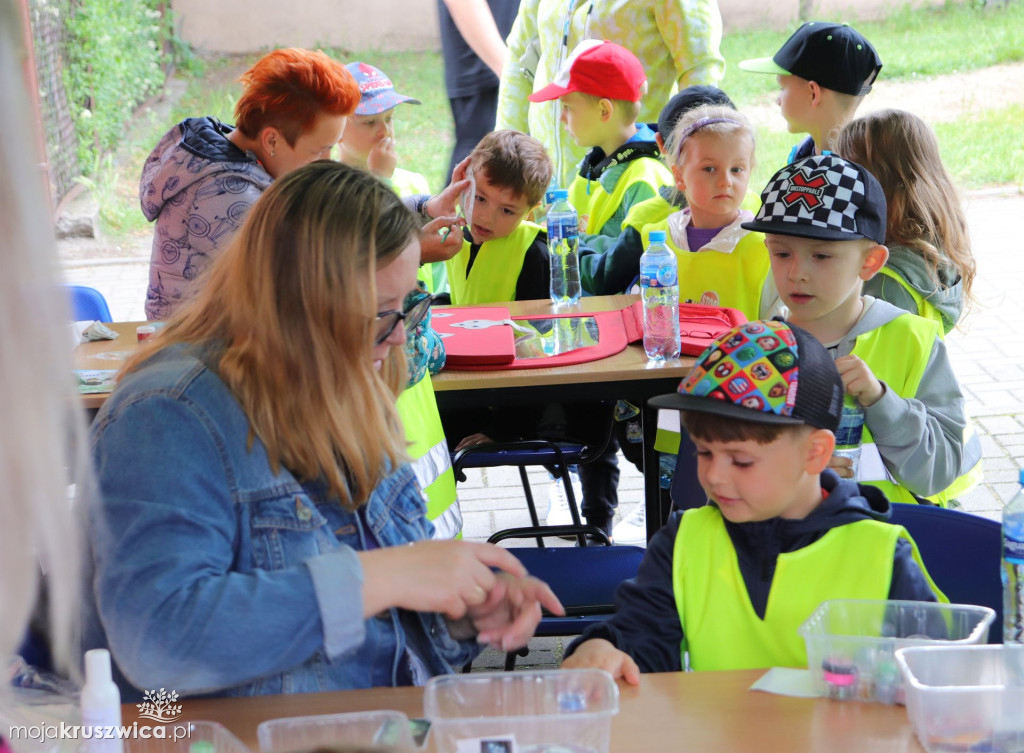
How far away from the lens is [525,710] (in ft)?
4.83

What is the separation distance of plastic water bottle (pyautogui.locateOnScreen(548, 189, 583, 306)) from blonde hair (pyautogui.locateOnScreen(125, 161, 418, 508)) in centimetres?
218

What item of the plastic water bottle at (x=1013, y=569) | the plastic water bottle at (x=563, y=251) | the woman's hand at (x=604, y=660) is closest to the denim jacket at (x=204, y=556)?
Answer: the woman's hand at (x=604, y=660)

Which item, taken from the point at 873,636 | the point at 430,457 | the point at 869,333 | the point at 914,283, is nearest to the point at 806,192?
the point at 869,333

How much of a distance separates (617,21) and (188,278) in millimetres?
2367

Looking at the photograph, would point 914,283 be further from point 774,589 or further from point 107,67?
point 107,67

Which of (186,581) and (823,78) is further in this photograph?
(823,78)

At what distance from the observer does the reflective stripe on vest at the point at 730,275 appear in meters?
3.64

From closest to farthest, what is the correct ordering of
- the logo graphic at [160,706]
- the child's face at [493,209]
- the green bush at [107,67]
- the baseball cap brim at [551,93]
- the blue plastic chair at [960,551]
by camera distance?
the logo graphic at [160,706]
the blue plastic chair at [960,551]
the child's face at [493,209]
the baseball cap brim at [551,93]
the green bush at [107,67]

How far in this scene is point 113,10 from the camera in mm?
10242

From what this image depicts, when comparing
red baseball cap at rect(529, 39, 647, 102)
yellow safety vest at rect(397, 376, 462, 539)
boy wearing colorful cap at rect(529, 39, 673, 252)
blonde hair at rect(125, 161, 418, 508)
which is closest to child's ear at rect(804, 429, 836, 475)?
blonde hair at rect(125, 161, 418, 508)

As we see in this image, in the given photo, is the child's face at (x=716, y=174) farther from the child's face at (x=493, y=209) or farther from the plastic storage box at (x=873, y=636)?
the plastic storage box at (x=873, y=636)

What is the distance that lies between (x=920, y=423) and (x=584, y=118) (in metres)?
2.43

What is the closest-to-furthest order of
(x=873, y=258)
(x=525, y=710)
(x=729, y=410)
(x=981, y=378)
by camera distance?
(x=525, y=710)
(x=729, y=410)
(x=873, y=258)
(x=981, y=378)

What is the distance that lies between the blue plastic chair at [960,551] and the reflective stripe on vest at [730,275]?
1640 millimetres
